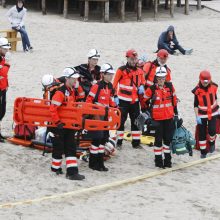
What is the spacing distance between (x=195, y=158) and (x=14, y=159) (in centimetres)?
309

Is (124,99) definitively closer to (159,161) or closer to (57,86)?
(159,161)

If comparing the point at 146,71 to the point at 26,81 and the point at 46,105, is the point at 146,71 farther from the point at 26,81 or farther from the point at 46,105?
the point at 26,81

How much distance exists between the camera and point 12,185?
857 cm

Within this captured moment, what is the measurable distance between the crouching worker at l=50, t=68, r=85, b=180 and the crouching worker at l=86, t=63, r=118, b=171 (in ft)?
1.56

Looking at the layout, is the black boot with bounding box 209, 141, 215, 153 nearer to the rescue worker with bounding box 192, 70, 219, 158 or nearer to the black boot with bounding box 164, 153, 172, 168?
the rescue worker with bounding box 192, 70, 219, 158

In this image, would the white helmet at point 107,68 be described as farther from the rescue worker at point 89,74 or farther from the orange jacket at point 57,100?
the orange jacket at point 57,100

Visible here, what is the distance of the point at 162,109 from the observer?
9.66m

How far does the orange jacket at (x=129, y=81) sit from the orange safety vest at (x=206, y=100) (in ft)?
3.32

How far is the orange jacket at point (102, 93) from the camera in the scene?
31.7 feet

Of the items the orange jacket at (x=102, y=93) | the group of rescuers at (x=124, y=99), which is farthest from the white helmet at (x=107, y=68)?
the orange jacket at (x=102, y=93)

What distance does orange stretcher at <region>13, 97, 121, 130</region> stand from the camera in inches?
353

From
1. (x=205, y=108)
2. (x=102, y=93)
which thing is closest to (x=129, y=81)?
(x=102, y=93)

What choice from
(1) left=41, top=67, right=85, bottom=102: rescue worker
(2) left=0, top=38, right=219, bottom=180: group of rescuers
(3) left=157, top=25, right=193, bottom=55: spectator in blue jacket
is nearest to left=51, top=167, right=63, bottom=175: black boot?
(2) left=0, top=38, right=219, bottom=180: group of rescuers

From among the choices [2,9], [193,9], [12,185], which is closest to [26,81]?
[12,185]
